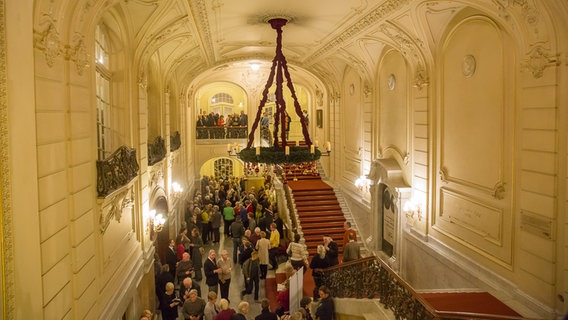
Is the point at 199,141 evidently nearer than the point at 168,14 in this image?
No

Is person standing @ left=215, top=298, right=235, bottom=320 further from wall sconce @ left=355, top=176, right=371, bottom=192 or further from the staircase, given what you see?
wall sconce @ left=355, top=176, right=371, bottom=192

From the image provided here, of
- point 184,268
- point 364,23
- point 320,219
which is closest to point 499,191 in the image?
point 364,23

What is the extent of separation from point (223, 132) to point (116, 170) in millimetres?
16961

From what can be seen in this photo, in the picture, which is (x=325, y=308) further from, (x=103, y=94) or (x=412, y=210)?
(x=103, y=94)

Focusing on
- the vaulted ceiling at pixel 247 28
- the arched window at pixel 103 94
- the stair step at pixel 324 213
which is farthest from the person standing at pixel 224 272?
the stair step at pixel 324 213

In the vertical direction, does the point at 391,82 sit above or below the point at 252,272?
above

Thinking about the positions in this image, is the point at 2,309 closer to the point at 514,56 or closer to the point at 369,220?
the point at 514,56

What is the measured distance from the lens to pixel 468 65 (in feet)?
26.5

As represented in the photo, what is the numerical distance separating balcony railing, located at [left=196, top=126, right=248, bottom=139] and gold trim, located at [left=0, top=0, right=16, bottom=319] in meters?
19.4

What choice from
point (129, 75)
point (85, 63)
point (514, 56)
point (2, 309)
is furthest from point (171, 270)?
point (514, 56)

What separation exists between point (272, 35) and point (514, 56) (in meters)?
7.20

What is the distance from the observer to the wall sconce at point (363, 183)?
13.5 meters

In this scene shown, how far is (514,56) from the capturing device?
6.85 meters

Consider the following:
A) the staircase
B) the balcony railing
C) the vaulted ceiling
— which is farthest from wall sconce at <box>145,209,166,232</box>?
the balcony railing
